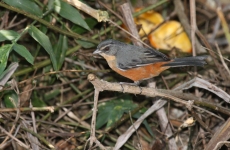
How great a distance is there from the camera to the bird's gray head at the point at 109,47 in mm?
5285

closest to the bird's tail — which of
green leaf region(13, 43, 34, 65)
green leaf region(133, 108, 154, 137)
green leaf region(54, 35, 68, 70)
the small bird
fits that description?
the small bird

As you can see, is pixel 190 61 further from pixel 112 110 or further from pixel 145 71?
pixel 112 110

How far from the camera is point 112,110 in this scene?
550 cm

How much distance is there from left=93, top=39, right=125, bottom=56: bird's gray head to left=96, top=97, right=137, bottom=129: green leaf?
0.64 m

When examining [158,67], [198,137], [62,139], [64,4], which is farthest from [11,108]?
[198,137]

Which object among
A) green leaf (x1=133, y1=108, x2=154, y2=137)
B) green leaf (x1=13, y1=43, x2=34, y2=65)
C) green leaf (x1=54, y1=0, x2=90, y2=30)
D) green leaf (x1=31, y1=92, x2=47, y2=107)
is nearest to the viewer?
green leaf (x1=13, y1=43, x2=34, y2=65)

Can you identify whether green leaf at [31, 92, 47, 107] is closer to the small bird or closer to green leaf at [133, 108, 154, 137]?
the small bird

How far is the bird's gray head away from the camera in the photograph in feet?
17.3

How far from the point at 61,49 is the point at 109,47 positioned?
0.62m

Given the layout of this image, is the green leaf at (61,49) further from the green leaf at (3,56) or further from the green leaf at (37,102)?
the green leaf at (3,56)

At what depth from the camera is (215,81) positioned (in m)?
5.75

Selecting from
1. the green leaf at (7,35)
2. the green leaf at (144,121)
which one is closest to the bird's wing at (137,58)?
the green leaf at (144,121)

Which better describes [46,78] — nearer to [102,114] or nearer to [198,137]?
[102,114]

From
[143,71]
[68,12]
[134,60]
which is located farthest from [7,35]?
[143,71]
